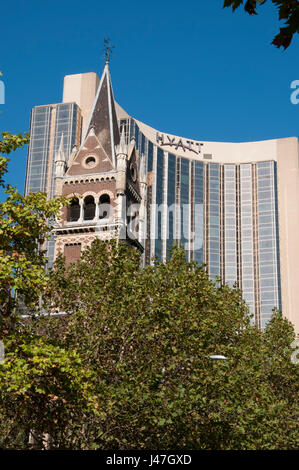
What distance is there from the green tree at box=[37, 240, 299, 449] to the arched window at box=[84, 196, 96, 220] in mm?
23197

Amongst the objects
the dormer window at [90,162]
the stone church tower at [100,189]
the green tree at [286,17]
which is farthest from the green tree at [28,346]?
the dormer window at [90,162]

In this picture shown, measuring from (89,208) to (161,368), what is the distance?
31.7 metres

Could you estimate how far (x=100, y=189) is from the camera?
51469 millimetres

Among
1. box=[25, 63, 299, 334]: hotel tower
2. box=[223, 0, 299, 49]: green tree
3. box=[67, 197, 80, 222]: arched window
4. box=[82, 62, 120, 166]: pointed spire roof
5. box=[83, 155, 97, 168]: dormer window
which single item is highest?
box=[25, 63, 299, 334]: hotel tower

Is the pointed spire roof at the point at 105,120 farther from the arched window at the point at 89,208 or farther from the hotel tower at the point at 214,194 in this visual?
the hotel tower at the point at 214,194

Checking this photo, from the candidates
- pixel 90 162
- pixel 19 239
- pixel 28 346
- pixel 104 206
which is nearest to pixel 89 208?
pixel 104 206

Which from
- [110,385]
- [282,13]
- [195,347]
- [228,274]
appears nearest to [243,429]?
[195,347]

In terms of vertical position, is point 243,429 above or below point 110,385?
below

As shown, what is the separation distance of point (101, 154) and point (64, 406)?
3869cm

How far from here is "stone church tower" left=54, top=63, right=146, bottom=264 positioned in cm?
4888

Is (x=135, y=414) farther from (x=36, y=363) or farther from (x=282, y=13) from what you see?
(x=282, y=13)

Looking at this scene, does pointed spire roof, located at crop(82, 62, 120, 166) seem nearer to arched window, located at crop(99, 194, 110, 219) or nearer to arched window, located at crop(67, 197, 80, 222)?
arched window, located at crop(99, 194, 110, 219)

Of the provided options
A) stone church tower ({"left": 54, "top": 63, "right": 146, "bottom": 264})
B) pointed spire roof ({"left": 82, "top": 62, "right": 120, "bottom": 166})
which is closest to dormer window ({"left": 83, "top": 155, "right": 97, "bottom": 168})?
stone church tower ({"left": 54, "top": 63, "right": 146, "bottom": 264})
